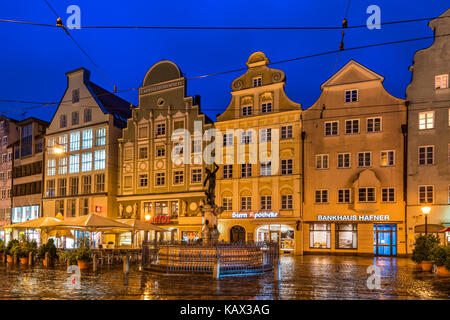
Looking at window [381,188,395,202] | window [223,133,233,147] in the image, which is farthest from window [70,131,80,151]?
window [381,188,395,202]

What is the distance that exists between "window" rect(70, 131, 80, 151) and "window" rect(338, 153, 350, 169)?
30390 mm

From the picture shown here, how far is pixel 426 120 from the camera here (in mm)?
34156

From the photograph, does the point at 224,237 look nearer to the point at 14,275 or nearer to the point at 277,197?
the point at 277,197

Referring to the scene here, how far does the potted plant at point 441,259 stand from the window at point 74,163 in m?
40.9

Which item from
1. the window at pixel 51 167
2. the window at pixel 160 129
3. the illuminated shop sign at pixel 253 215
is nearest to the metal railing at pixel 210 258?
the illuminated shop sign at pixel 253 215

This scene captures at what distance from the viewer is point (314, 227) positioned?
122ft

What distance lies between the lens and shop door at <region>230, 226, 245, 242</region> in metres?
40.0

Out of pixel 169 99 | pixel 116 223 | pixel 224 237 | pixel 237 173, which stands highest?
pixel 169 99

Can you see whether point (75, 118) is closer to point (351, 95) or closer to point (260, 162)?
point (260, 162)

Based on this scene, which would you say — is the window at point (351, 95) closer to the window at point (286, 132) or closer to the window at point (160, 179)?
the window at point (286, 132)

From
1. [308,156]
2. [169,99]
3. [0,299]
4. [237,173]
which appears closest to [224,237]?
[237,173]

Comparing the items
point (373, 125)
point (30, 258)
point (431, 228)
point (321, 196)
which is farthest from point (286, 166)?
point (30, 258)

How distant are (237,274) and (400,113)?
2331cm

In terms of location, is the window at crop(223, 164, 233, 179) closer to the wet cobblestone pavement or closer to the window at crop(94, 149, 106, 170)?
the window at crop(94, 149, 106, 170)
